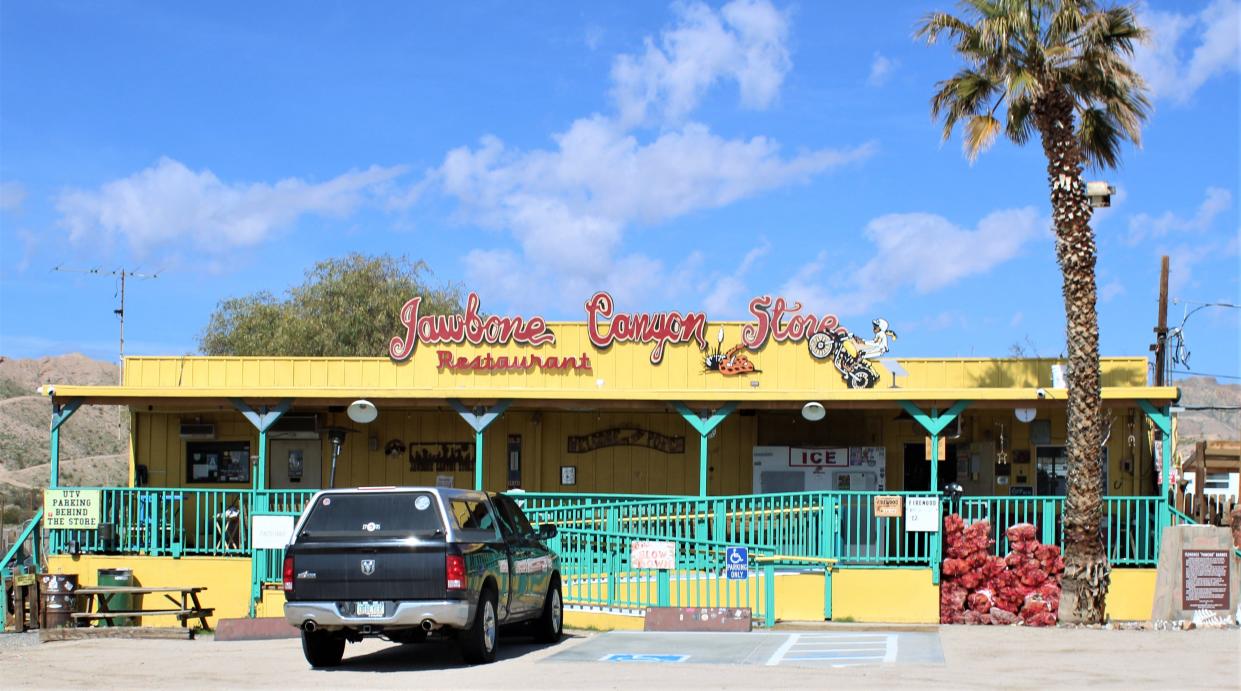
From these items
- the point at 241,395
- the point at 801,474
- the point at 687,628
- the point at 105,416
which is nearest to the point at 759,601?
the point at 687,628

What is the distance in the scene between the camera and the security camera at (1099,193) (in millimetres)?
18359

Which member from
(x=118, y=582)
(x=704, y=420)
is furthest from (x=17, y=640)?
(x=704, y=420)

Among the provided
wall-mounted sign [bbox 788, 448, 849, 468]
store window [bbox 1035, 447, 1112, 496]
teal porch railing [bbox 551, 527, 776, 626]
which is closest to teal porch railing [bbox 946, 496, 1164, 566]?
teal porch railing [bbox 551, 527, 776, 626]

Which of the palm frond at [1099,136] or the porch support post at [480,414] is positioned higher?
the palm frond at [1099,136]

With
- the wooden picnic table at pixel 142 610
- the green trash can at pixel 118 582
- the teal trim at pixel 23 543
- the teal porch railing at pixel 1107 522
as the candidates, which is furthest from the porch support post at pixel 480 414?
the teal porch railing at pixel 1107 522

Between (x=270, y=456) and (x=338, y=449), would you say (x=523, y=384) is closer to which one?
(x=338, y=449)

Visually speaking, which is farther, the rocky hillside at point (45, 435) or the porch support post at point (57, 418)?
the rocky hillside at point (45, 435)

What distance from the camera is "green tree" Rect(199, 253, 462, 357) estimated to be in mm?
50312

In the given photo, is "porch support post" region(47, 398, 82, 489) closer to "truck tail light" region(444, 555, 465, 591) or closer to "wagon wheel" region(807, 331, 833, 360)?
"wagon wheel" region(807, 331, 833, 360)

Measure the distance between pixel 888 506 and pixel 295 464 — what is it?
39.9 feet

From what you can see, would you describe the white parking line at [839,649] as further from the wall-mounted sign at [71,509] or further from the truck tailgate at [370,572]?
the wall-mounted sign at [71,509]

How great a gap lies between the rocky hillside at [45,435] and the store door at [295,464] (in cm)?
2537

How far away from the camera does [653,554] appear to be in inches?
696

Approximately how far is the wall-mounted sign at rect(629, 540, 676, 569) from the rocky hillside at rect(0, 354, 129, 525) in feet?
118
